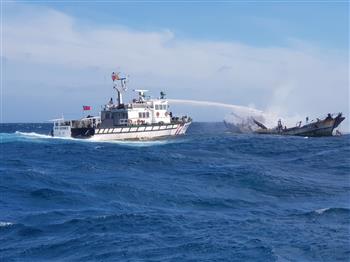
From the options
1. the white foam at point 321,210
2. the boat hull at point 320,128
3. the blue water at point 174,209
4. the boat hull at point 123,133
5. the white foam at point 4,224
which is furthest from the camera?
the boat hull at point 320,128

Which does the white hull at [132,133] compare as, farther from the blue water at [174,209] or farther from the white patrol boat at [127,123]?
the blue water at [174,209]

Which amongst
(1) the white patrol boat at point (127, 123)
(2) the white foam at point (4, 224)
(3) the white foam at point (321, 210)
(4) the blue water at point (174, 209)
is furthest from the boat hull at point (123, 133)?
(2) the white foam at point (4, 224)

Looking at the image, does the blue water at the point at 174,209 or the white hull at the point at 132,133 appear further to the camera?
the white hull at the point at 132,133

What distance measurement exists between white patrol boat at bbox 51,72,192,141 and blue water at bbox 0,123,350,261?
2765 cm

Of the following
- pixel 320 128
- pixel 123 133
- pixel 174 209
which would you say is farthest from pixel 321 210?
pixel 320 128

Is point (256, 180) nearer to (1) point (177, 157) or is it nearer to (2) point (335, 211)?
(2) point (335, 211)

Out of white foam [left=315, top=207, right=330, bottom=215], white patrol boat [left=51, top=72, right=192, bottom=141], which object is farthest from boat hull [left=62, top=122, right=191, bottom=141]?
white foam [left=315, top=207, right=330, bottom=215]

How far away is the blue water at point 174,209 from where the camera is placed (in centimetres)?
1791

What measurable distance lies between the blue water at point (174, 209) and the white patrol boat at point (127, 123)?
90.7 ft

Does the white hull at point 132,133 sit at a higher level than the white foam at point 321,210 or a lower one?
higher

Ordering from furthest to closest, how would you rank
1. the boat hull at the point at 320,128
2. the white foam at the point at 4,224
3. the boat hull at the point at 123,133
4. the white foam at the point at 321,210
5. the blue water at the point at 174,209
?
1. the boat hull at the point at 320,128
2. the boat hull at the point at 123,133
3. the white foam at the point at 321,210
4. the white foam at the point at 4,224
5. the blue water at the point at 174,209

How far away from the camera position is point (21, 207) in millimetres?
25234

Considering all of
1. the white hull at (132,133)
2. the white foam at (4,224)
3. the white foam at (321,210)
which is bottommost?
the white foam at (321,210)

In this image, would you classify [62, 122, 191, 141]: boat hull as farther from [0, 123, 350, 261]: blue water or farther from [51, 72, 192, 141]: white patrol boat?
[0, 123, 350, 261]: blue water
